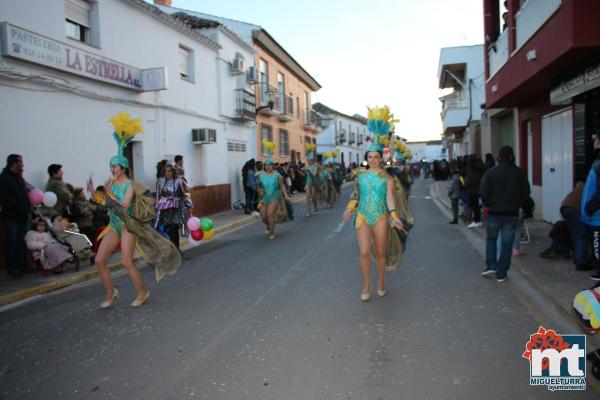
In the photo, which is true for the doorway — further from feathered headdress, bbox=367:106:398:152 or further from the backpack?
the backpack

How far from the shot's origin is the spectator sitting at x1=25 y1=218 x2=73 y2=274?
761 centimetres

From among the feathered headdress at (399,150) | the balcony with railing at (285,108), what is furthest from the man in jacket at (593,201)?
the balcony with railing at (285,108)

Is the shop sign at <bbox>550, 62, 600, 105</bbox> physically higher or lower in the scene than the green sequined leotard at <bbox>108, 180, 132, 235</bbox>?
higher

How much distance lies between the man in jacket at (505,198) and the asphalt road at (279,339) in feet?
1.70

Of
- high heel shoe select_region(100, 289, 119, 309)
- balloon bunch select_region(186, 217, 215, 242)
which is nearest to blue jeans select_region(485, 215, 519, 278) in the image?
balloon bunch select_region(186, 217, 215, 242)

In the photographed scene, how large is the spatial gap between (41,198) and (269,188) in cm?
476

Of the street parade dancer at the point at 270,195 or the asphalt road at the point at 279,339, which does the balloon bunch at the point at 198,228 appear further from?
the street parade dancer at the point at 270,195

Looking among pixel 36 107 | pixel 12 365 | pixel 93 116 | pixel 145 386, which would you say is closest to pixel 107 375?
pixel 145 386

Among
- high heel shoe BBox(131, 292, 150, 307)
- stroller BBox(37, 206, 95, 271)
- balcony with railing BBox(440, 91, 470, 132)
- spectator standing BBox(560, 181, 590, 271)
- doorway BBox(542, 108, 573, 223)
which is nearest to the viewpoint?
high heel shoe BBox(131, 292, 150, 307)

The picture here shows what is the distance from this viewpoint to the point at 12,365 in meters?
4.22

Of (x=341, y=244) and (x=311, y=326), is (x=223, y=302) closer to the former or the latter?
(x=311, y=326)

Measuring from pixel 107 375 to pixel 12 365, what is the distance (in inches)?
38.2

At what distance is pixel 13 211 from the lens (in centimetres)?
757

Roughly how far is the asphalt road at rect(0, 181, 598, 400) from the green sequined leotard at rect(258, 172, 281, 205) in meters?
3.67
